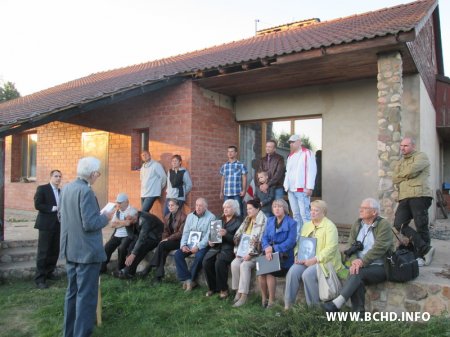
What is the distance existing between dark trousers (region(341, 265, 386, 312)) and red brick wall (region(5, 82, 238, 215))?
3.99 meters

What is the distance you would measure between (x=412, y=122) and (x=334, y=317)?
4.80 m

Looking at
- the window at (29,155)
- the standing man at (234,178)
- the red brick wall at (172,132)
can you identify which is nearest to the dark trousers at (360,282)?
the standing man at (234,178)

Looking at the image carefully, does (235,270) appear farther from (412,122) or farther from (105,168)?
(105,168)

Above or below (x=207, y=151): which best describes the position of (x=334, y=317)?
below

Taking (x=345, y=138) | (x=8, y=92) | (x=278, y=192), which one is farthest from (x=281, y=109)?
(x=8, y=92)

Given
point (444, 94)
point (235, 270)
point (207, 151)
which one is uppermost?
point (444, 94)

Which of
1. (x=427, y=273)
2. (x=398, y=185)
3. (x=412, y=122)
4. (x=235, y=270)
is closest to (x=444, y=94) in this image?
(x=412, y=122)

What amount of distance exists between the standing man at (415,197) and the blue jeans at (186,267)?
2776mm

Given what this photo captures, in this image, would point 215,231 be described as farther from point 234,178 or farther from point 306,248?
point 234,178

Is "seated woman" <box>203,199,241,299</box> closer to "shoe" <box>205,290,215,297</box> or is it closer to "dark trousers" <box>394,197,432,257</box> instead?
"shoe" <box>205,290,215,297</box>

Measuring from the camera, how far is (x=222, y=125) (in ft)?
27.7

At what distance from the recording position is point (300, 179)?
6.04m

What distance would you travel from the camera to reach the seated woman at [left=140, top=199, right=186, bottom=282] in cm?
608

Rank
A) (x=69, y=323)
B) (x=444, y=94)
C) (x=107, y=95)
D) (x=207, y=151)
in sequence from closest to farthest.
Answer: (x=69, y=323) < (x=107, y=95) < (x=207, y=151) < (x=444, y=94)
